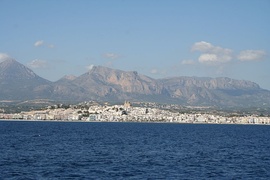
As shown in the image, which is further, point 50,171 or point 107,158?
point 107,158

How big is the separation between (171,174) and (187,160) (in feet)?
44.6

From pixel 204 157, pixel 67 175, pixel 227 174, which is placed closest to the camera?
pixel 67 175

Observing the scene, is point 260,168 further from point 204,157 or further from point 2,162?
point 2,162

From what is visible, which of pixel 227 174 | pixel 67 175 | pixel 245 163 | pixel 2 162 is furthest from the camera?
pixel 245 163

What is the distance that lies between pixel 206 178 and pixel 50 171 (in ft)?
53.4

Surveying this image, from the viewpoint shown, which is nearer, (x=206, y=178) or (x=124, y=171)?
(x=206, y=178)

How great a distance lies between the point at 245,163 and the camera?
65.4 meters

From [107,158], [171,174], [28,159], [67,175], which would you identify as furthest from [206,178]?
[28,159]

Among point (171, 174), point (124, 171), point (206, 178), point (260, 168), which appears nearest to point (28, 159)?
point (124, 171)

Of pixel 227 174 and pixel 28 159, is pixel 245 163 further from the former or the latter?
pixel 28 159

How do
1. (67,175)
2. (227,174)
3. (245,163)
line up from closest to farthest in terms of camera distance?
(67,175)
(227,174)
(245,163)

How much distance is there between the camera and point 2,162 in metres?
60.2

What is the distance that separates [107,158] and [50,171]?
14.8 metres

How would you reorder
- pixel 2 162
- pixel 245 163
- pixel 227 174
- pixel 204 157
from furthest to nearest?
pixel 204 157, pixel 245 163, pixel 2 162, pixel 227 174
